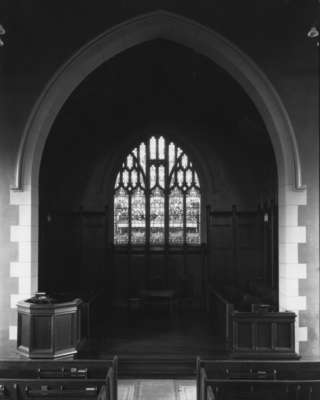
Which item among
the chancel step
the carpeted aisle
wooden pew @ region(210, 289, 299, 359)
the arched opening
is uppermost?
the arched opening

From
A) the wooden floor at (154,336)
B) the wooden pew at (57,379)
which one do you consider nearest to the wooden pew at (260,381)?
the wooden pew at (57,379)

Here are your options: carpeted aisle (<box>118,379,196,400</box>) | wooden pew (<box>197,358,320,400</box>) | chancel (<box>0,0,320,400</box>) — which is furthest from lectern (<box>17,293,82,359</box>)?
wooden pew (<box>197,358,320,400</box>)

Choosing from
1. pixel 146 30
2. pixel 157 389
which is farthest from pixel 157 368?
pixel 146 30

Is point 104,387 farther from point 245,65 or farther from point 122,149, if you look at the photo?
point 122,149

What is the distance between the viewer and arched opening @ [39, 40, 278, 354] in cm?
1177

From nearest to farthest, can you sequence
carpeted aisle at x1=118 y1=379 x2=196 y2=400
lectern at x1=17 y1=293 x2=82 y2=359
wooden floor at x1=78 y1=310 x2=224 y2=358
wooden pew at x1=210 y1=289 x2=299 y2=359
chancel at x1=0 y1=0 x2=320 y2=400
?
carpeted aisle at x1=118 y1=379 x2=196 y2=400 < lectern at x1=17 y1=293 x2=82 y2=359 < chancel at x1=0 y1=0 x2=320 y2=400 < wooden pew at x1=210 y1=289 x2=299 y2=359 < wooden floor at x1=78 y1=310 x2=224 y2=358

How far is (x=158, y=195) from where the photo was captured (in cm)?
1272

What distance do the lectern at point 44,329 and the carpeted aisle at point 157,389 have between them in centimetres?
99

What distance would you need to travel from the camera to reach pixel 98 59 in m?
7.55

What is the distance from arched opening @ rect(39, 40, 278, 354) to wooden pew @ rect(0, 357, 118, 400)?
6430 millimetres

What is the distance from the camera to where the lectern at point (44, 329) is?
6668 millimetres

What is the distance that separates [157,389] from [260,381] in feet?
8.43

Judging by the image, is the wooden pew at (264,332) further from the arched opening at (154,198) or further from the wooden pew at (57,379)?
Result: the arched opening at (154,198)

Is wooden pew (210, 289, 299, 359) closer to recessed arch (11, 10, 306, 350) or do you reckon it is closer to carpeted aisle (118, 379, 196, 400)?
recessed arch (11, 10, 306, 350)
